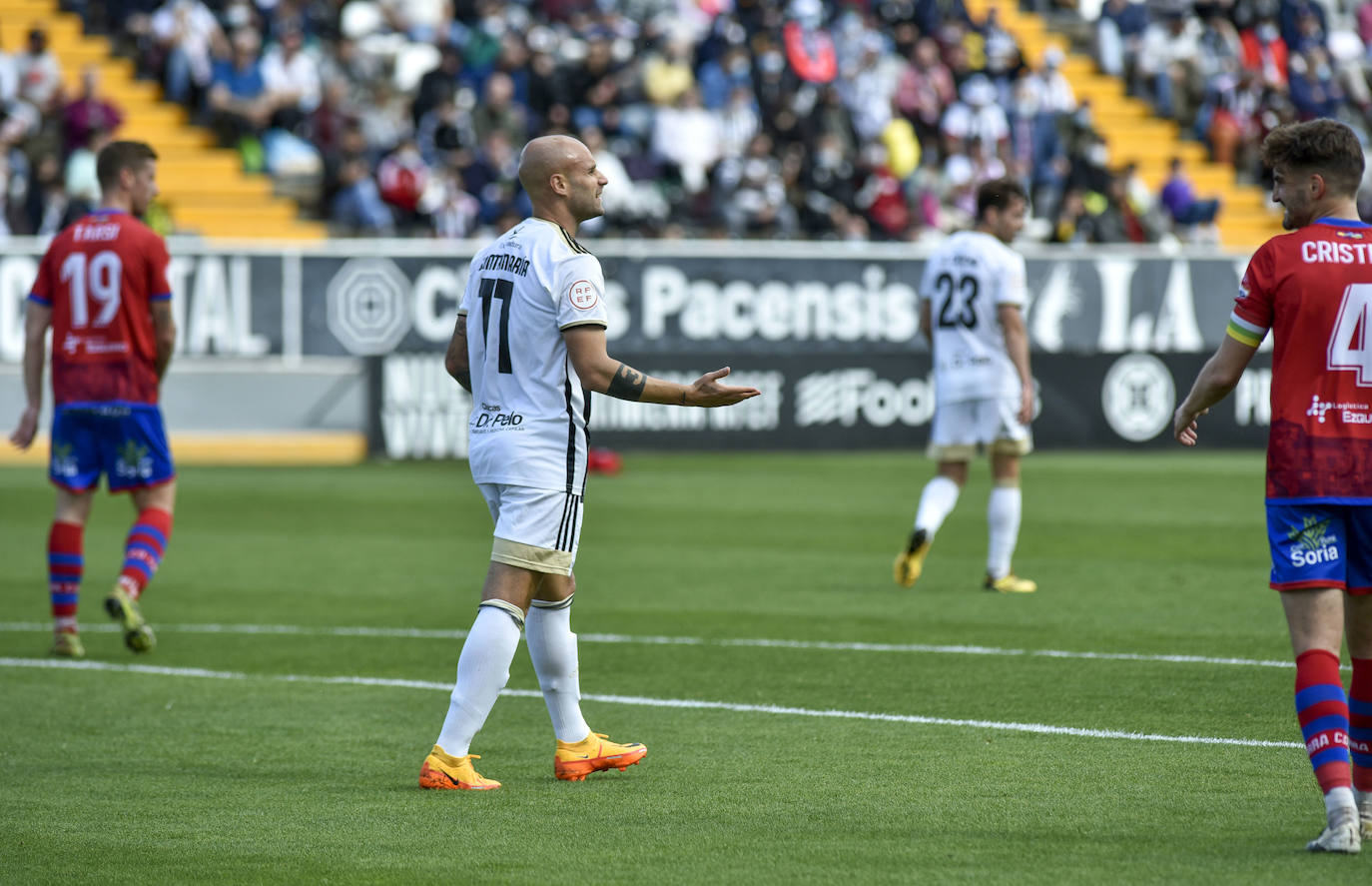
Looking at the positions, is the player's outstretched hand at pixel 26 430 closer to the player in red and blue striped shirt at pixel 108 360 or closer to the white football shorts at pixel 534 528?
the player in red and blue striped shirt at pixel 108 360

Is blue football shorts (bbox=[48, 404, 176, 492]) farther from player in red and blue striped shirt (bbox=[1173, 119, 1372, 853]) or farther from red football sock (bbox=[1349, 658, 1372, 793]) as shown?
red football sock (bbox=[1349, 658, 1372, 793])

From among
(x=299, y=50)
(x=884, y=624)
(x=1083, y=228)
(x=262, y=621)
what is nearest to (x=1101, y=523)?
(x=884, y=624)

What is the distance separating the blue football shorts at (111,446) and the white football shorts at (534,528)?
11.8 feet

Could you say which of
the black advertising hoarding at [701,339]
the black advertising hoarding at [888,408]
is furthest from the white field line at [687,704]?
the black advertising hoarding at [888,408]

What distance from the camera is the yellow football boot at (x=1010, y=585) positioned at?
36.6ft

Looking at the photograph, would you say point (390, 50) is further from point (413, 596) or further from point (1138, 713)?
point (1138, 713)

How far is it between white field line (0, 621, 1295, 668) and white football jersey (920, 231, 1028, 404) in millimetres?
2647

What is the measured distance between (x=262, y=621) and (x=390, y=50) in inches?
667

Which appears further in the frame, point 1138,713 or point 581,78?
point 581,78

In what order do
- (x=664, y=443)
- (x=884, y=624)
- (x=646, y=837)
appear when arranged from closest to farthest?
1. (x=646, y=837)
2. (x=884, y=624)
3. (x=664, y=443)

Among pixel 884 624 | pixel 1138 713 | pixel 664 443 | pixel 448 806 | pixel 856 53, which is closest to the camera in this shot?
pixel 448 806

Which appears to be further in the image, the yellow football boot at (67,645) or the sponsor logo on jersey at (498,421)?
the yellow football boot at (67,645)

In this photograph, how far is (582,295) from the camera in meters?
5.98

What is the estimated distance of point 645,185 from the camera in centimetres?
2481
